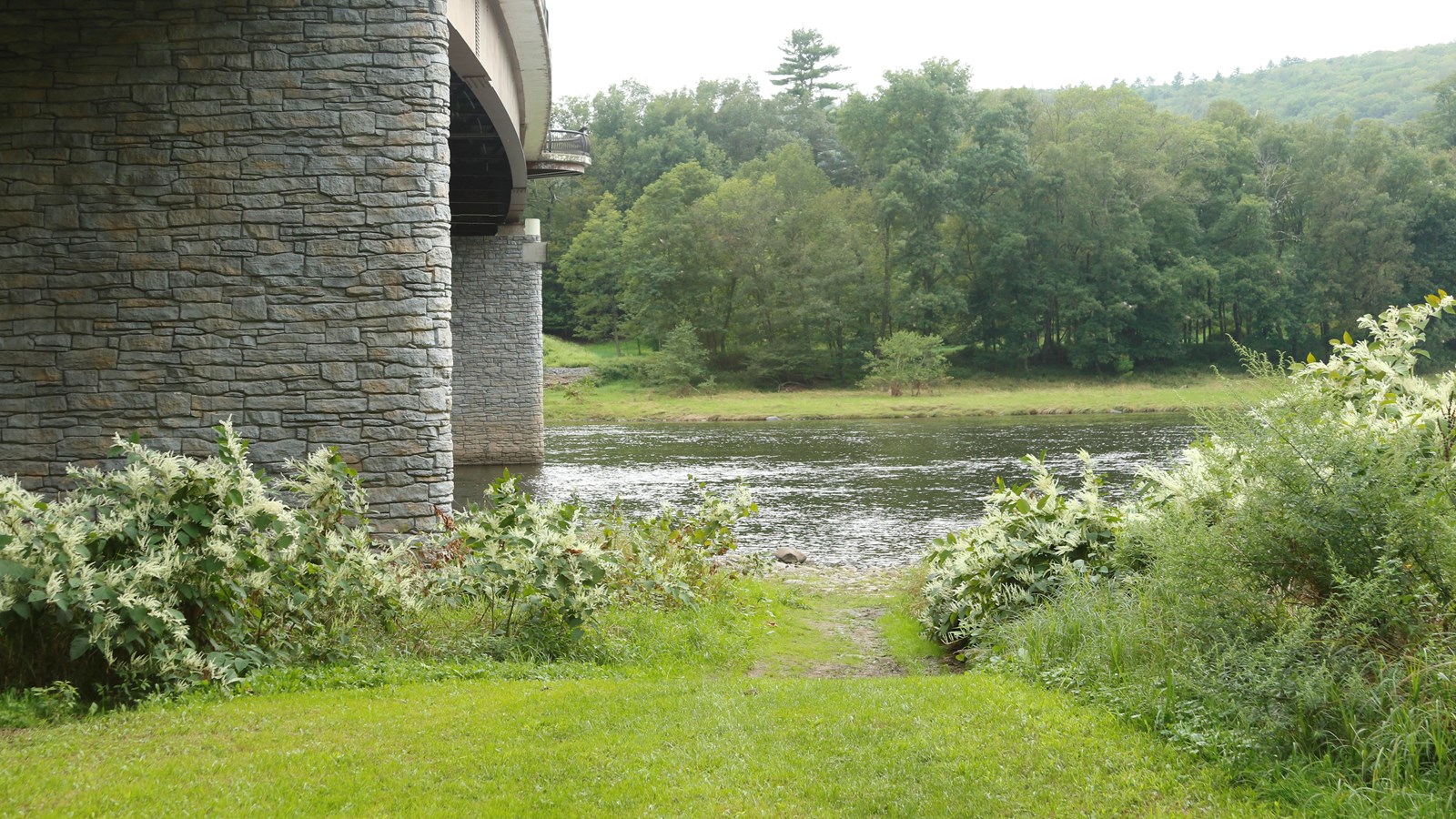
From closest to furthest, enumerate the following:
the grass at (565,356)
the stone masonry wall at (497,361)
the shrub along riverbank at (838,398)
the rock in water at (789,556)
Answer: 1. the rock in water at (789,556)
2. the stone masonry wall at (497,361)
3. the shrub along riverbank at (838,398)
4. the grass at (565,356)

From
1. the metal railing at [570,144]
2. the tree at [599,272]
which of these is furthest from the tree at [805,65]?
the metal railing at [570,144]

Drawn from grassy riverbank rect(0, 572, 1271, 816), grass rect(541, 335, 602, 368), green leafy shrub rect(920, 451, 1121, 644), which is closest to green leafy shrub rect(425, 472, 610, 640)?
grassy riverbank rect(0, 572, 1271, 816)

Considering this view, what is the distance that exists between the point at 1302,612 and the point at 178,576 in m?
4.87

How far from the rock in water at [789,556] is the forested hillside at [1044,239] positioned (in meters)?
38.5

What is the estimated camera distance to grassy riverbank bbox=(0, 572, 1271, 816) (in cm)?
370

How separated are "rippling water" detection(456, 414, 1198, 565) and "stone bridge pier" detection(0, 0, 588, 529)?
3.16 meters

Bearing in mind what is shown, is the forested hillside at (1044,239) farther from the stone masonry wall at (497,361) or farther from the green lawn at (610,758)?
the green lawn at (610,758)

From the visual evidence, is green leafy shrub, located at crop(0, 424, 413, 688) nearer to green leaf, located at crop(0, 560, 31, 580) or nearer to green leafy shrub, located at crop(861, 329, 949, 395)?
green leaf, located at crop(0, 560, 31, 580)

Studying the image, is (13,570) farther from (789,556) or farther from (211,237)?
(789,556)

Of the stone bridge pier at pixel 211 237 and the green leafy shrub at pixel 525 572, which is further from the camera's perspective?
the stone bridge pier at pixel 211 237

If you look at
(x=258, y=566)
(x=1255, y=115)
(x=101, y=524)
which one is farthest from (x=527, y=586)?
(x=1255, y=115)

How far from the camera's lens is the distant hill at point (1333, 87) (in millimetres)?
102750

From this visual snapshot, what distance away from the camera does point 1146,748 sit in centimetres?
412

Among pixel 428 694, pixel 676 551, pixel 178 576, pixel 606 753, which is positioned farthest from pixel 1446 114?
pixel 178 576
